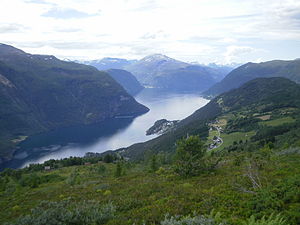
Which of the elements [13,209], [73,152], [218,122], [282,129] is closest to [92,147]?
[73,152]

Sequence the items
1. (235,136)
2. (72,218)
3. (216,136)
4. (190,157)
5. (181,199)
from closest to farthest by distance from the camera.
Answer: (72,218) → (181,199) → (190,157) → (235,136) → (216,136)

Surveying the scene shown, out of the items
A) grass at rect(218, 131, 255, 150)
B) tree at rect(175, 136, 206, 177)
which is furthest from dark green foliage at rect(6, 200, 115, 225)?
grass at rect(218, 131, 255, 150)

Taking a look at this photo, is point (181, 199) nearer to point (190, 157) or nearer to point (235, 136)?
point (190, 157)

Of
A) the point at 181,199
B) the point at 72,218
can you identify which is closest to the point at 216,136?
the point at 181,199

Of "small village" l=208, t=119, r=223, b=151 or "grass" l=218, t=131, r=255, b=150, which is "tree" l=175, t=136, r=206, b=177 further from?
"grass" l=218, t=131, r=255, b=150

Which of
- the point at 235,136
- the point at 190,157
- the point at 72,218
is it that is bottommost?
the point at 235,136

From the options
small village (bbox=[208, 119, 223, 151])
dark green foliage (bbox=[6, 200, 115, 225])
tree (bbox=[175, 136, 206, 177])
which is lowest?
small village (bbox=[208, 119, 223, 151])

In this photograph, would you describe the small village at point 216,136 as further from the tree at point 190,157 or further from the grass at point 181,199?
the grass at point 181,199

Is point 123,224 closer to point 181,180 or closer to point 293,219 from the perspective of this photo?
point 293,219

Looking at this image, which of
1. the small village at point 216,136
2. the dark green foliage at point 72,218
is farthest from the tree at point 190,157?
the small village at point 216,136
